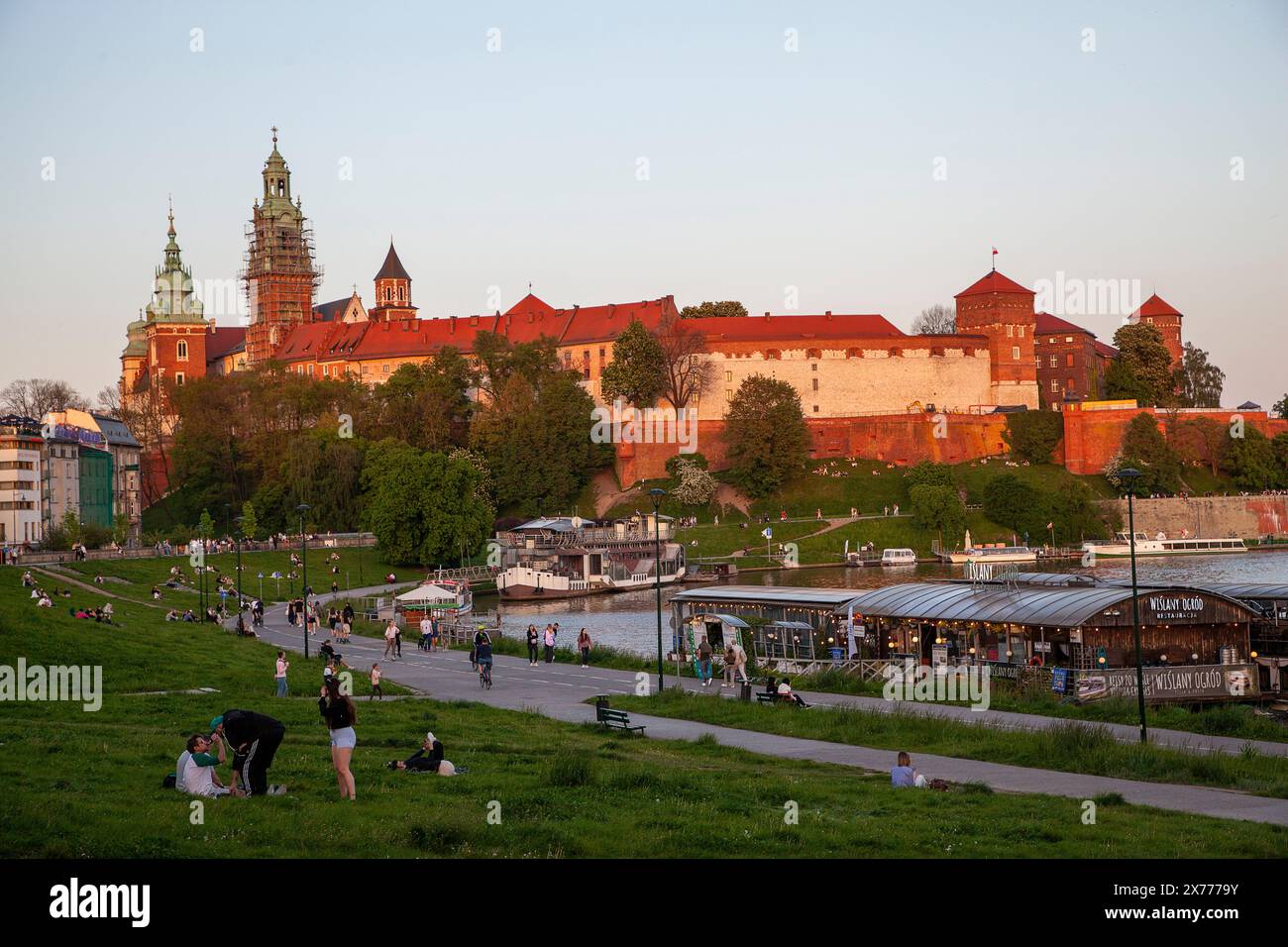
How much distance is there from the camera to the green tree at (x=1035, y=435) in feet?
328

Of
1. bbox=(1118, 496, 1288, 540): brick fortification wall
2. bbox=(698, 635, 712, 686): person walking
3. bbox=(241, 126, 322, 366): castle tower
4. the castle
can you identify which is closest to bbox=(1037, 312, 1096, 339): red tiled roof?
the castle

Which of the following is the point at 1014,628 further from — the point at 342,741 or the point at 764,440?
the point at 764,440

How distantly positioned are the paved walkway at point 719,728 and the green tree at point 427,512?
32.4 meters

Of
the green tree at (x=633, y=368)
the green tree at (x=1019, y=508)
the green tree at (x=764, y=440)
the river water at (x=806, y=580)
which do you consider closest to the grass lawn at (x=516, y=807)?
the river water at (x=806, y=580)

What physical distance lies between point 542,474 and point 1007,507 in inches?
1152

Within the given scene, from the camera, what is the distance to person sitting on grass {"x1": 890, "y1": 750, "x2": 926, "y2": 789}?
1644 centimetres

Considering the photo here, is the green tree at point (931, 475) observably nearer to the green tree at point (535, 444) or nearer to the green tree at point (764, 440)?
the green tree at point (764, 440)

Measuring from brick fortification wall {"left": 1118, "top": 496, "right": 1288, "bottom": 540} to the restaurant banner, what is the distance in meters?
70.3

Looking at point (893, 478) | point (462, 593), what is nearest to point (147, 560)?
point (462, 593)

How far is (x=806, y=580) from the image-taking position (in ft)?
240

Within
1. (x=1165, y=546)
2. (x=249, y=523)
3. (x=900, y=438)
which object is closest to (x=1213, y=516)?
(x=1165, y=546)

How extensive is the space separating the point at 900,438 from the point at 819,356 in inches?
352

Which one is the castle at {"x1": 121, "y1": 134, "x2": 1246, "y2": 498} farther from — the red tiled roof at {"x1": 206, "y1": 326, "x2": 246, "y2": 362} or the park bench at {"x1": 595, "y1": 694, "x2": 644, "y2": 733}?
the park bench at {"x1": 595, "y1": 694, "x2": 644, "y2": 733}
